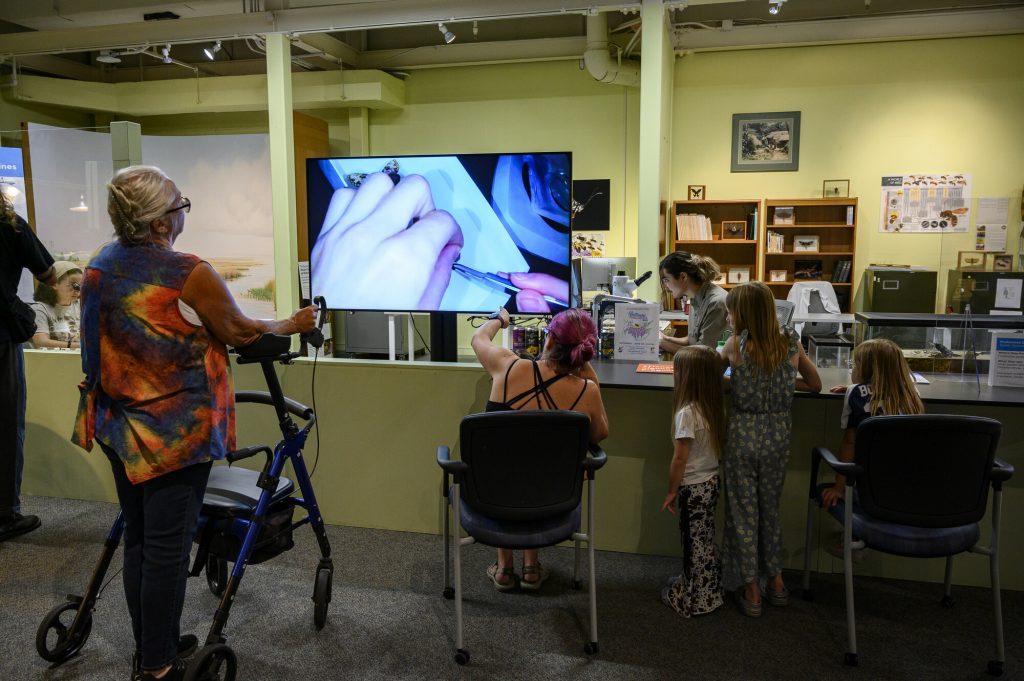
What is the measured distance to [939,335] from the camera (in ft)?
10.5

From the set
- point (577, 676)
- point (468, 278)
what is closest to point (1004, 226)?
point (468, 278)

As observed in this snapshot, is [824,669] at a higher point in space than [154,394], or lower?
lower

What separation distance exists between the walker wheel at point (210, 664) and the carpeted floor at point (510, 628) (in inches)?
5.5

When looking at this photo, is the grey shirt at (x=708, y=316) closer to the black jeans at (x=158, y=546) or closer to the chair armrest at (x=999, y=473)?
the chair armrest at (x=999, y=473)

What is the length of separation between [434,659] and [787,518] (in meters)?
1.54

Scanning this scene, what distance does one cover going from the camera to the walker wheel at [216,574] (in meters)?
2.79

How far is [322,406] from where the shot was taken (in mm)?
3514

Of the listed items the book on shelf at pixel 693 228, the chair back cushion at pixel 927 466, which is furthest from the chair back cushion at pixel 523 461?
the book on shelf at pixel 693 228

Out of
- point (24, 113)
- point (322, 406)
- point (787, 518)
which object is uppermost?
point (24, 113)

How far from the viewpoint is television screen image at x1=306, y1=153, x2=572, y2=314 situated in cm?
389

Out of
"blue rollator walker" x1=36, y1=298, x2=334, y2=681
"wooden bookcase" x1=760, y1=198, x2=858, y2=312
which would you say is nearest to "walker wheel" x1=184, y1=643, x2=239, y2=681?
"blue rollator walker" x1=36, y1=298, x2=334, y2=681

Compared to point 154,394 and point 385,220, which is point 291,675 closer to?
point 154,394

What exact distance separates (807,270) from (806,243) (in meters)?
0.26

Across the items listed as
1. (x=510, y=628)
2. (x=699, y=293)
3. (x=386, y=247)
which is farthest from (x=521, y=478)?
(x=386, y=247)
